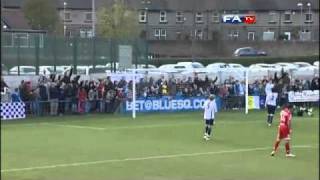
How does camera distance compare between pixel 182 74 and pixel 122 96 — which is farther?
pixel 182 74

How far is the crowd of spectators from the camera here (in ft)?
107

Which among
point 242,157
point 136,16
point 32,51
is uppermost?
point 136,16

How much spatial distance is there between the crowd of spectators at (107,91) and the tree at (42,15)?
34991 millimetres

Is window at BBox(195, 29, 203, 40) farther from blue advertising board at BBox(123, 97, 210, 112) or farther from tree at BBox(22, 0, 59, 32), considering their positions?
blue advertising board at BBox(123, 97, 210, 112)

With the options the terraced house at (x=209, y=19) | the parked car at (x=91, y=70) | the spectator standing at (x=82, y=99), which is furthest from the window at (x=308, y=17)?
the spectator standing at (x=82, y=99)

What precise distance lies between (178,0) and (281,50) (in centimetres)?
1742

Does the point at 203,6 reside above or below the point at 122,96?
above

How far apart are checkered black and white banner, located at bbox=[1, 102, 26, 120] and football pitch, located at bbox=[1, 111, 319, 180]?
816 millimetres

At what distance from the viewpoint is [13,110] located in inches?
1222

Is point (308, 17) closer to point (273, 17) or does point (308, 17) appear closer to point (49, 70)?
point (273, 17)

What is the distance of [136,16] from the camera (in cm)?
7906

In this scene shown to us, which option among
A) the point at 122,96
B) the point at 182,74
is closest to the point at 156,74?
the point at 182,74

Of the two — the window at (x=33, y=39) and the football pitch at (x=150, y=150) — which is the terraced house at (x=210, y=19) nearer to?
the window at (x=33, y=39)

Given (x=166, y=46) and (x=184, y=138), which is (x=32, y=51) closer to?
(x=184, y=138)
